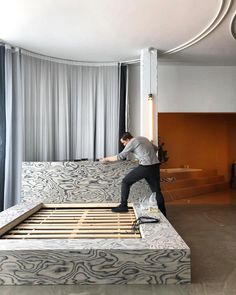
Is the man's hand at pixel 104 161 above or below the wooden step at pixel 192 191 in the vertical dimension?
above

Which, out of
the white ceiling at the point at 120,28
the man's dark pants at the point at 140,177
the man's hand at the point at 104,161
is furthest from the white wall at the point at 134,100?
the man's dark pants at the point at 140,177

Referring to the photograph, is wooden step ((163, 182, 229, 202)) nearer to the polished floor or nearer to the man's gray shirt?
the polished floor

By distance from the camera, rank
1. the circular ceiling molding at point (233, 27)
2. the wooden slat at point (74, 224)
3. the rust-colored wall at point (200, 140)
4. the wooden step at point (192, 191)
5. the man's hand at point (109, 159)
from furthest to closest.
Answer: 1. the rust-colored wall at point (200, 140)
2. the wooden step at point (192, 191)
3. the man's hand at point (109, 159)
4. the circular ceiling molding at point (233, 27)
5. the wooden slat at point (74, 224)

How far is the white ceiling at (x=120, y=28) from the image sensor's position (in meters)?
3.55

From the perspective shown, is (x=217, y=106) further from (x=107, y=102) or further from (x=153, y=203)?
(x=153, y=203)

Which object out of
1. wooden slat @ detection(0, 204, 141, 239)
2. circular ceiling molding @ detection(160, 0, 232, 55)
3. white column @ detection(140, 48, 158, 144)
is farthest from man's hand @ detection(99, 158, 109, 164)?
circular ceiling molding @ detection(160, 0, 232, 55)

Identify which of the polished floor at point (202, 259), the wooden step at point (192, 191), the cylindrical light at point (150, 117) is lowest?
the polished floor at point (202, 259)

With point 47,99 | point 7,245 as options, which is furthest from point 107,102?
point 7,245

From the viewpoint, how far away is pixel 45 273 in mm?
2381

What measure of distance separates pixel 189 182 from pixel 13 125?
4.46 m

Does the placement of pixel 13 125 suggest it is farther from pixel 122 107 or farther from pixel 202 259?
pixel 202 259

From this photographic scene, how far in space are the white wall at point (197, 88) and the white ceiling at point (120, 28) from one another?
0.45 m

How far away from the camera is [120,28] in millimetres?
4191

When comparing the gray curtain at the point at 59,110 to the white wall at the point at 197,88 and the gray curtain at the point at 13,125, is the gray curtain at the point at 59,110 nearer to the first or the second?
the gray curtain at the point at 13,125
